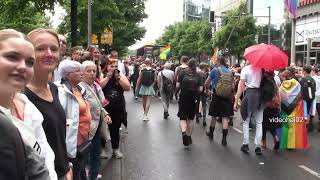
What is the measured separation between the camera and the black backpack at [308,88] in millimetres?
13625

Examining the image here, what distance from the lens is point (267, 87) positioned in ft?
33.2

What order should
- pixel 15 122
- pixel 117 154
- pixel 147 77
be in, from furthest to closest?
pixel 147 77 < pixel 117 154 < pixel 15 122

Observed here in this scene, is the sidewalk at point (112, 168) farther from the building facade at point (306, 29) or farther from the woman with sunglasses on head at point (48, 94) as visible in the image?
the building facade at point (306, 29)

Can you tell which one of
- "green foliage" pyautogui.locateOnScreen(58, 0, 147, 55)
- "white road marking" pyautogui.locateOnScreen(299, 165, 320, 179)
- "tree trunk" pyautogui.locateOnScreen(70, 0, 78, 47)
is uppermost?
"green foliage" pyautogui.locateOnScreen(58, 0, 147, 55)

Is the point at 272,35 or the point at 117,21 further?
the point at 272,35

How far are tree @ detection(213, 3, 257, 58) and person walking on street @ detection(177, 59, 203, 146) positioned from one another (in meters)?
38.3

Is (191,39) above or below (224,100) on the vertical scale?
above

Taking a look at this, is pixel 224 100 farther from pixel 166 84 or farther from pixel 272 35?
pixel 272 35

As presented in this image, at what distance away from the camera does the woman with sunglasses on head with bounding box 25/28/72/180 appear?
10.4 ft

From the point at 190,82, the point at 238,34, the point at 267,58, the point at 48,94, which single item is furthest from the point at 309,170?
the point at 238,34

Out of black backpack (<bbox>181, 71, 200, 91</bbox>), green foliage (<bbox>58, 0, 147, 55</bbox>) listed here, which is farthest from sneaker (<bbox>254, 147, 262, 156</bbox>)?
green foliage (<bbox>58, 0, 147, 55</bbox>)

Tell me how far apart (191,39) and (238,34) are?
25535 millimetres

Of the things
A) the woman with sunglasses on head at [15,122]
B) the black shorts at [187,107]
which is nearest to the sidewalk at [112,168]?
the black shorts at [187,107]

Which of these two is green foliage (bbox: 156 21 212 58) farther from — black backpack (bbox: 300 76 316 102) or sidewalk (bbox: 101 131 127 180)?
sidewalk (bbox: 101 131 127 180)
